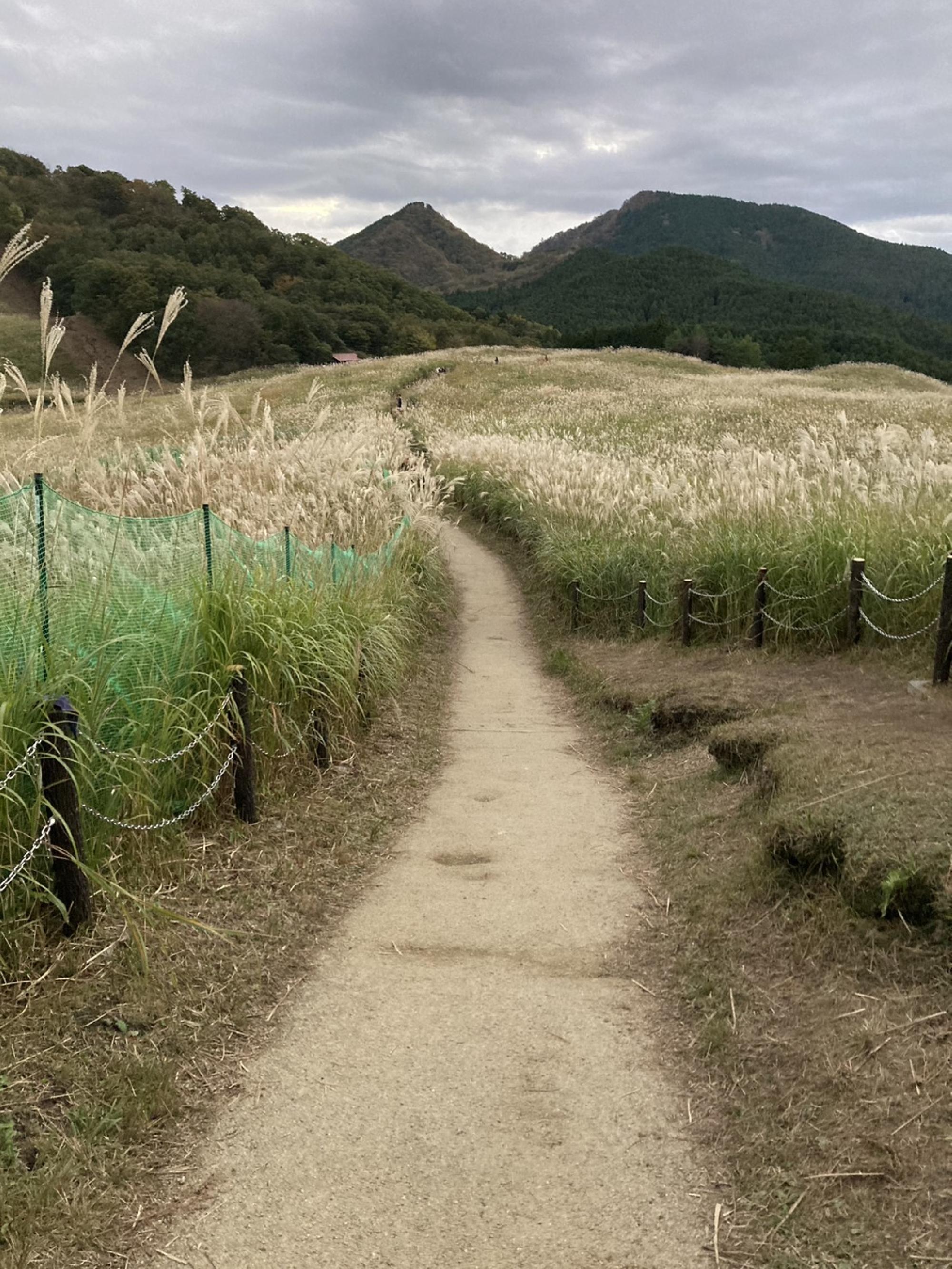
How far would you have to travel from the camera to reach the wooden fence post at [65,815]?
12.0 feet

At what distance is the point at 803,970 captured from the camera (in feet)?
12.3

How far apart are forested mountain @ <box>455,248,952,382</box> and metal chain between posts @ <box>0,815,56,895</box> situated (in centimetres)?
8809

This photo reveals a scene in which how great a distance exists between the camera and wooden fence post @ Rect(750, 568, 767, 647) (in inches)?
329

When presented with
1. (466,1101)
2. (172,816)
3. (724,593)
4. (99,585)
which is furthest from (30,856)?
(724,593)

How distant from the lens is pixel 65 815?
3.67 m

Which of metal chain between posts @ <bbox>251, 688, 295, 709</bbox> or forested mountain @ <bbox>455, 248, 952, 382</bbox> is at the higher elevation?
forested mountain @ <bbox>455, 248, 952, 382</bbox>

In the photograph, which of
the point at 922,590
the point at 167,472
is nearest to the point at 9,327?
the point at 167,472

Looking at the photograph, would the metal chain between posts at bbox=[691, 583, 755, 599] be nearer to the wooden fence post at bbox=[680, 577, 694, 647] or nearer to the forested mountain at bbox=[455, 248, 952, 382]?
the wooden fence post at bbox=[680, 577, 694, 647]

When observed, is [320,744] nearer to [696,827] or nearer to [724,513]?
[696,827]

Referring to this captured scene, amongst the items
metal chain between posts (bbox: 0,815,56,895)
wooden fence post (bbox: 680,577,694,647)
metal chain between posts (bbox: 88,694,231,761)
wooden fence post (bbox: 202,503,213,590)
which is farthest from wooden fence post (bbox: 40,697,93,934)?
wooden fence post (bbox: 680,577,694,647)

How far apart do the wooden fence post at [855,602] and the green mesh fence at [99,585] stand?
179 inches

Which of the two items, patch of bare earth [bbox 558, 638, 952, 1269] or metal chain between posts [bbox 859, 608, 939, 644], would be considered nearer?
patch of bare earth [bbox 558, 638, 952, 1269]

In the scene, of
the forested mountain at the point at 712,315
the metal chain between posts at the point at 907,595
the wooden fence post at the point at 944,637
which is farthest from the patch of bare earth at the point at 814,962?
the forested mountain at the point at 712,315

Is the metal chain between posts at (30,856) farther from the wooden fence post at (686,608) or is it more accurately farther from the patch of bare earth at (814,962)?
the wooden fence post at (686,608)
